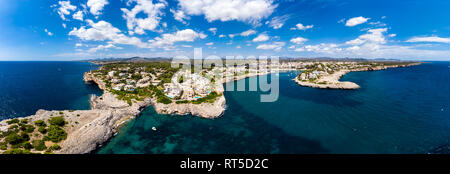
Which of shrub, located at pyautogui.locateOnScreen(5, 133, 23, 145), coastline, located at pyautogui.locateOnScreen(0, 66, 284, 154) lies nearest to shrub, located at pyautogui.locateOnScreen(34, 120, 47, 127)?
coastline, located at pyautogui.locateOnScreen(0, 66, 284, 154)

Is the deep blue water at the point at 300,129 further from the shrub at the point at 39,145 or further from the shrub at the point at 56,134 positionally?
the shrub at the point at 39,145

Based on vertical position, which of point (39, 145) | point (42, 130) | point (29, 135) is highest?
point (42, 130)

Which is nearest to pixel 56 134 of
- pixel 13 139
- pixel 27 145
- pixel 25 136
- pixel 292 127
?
pixel 27 145

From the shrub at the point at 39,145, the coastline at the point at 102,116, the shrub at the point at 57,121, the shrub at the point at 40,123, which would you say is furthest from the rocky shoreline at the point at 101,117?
the shrub at the point at 39,145

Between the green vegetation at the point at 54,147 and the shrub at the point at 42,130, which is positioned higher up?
the shrub at the point at 42,130

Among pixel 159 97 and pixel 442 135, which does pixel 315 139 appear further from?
pixel 159 97

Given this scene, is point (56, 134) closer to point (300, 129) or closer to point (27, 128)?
point (27, 128)
